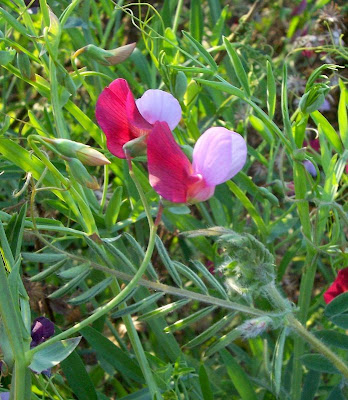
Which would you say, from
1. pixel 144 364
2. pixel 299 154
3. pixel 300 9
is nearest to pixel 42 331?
pixel 144 364

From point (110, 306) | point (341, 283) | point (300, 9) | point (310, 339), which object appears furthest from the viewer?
point (300, 9)

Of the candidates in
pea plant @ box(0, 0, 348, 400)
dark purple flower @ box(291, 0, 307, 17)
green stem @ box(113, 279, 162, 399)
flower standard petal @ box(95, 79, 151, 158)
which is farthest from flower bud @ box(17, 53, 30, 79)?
dark purple flower @ box(291, 0, 307, 17)

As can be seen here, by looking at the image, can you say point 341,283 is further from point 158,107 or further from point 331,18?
point 331,18

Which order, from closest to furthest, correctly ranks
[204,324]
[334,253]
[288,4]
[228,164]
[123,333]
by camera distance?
[228,164] < [334,253] < [123,333] < [204,324] < [288,4]

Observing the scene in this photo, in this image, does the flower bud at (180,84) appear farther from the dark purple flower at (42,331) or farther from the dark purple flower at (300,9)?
the dark purple flower at (300,9)

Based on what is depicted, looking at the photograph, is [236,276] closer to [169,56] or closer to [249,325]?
[249,325]

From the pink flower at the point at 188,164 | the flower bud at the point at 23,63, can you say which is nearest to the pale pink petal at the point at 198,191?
the pink flower at the point at 188,164

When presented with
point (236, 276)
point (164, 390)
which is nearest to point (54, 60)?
point (236, 276)
